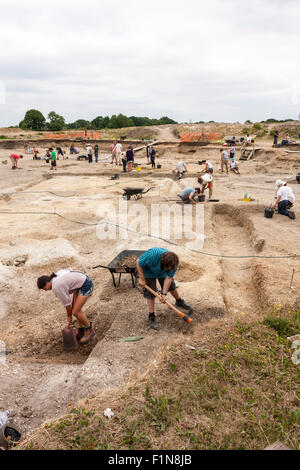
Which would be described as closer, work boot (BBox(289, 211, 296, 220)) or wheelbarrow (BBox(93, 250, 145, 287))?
wheelbarrow (BBox(93, 250, 145, 287))

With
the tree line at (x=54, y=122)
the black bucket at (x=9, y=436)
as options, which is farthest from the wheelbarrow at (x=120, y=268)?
the tree line at (x=54, y=122)

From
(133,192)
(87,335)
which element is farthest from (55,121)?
(87,335)

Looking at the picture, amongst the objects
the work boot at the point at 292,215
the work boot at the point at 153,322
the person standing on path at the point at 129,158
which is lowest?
the work boot at the point at 153,322

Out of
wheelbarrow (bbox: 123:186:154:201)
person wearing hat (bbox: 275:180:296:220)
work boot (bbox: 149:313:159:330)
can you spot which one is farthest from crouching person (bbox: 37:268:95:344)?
wheelbarrow (bbox: 123:186:154:201)

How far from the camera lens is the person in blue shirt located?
3930 millimetres

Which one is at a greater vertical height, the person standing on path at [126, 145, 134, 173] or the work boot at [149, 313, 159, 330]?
the person standing on path at [126, 145, 134, 173]

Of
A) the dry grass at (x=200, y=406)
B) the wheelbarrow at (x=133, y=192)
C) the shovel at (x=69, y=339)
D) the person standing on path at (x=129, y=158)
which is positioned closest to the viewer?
the dry grass at (x=200, y=406)

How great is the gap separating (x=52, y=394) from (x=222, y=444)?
6.56ft

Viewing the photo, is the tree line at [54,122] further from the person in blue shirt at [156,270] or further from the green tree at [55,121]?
the person in blue shirt at [156,270]

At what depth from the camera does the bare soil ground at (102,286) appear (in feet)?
12.0

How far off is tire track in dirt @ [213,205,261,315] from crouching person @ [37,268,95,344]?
96.1 inches

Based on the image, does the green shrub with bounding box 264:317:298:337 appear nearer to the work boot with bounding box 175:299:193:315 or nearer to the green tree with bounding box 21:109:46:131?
the work boot with bounding box 175:299:193:315

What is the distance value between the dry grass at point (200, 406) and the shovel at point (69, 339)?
1375 mm

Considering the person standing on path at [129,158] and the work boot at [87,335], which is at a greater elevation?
the person standing on path at [129,158]
